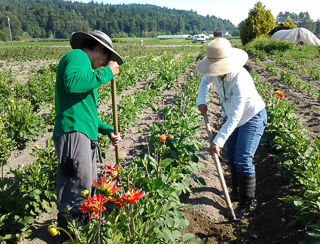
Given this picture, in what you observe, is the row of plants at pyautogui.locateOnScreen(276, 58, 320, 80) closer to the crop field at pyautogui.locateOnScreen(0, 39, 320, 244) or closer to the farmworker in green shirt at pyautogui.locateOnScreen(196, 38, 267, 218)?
the crop field at pyautogui.locateOnScreen(0, 39, 320, 244)

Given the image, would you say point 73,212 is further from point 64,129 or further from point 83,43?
point 83,43

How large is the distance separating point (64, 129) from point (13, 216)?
4.02 ft

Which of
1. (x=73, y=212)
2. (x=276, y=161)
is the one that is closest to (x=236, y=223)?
(x=276, y=161)

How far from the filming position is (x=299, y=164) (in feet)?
10.5

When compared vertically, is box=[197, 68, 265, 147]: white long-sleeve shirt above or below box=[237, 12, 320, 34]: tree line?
below

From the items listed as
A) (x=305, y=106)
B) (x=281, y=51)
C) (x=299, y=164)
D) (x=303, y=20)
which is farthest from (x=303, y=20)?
(x=299, y=164)

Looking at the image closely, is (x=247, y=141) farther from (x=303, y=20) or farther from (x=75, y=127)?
Answer: (x=303, y=20)

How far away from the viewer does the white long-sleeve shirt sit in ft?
8.88

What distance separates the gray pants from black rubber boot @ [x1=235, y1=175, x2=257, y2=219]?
1.74 m

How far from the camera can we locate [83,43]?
229 cm

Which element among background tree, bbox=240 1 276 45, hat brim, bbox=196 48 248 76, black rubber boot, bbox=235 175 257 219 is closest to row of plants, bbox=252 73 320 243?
black rubber boot, bbox=235 175 257 219

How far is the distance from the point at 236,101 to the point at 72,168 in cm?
158

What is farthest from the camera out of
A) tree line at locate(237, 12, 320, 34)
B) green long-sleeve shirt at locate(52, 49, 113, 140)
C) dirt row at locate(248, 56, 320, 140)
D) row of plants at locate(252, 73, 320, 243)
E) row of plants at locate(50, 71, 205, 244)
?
tree line at locate(237, 12, 320, 34)

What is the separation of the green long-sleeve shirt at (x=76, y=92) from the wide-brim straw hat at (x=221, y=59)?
44.0 inches
